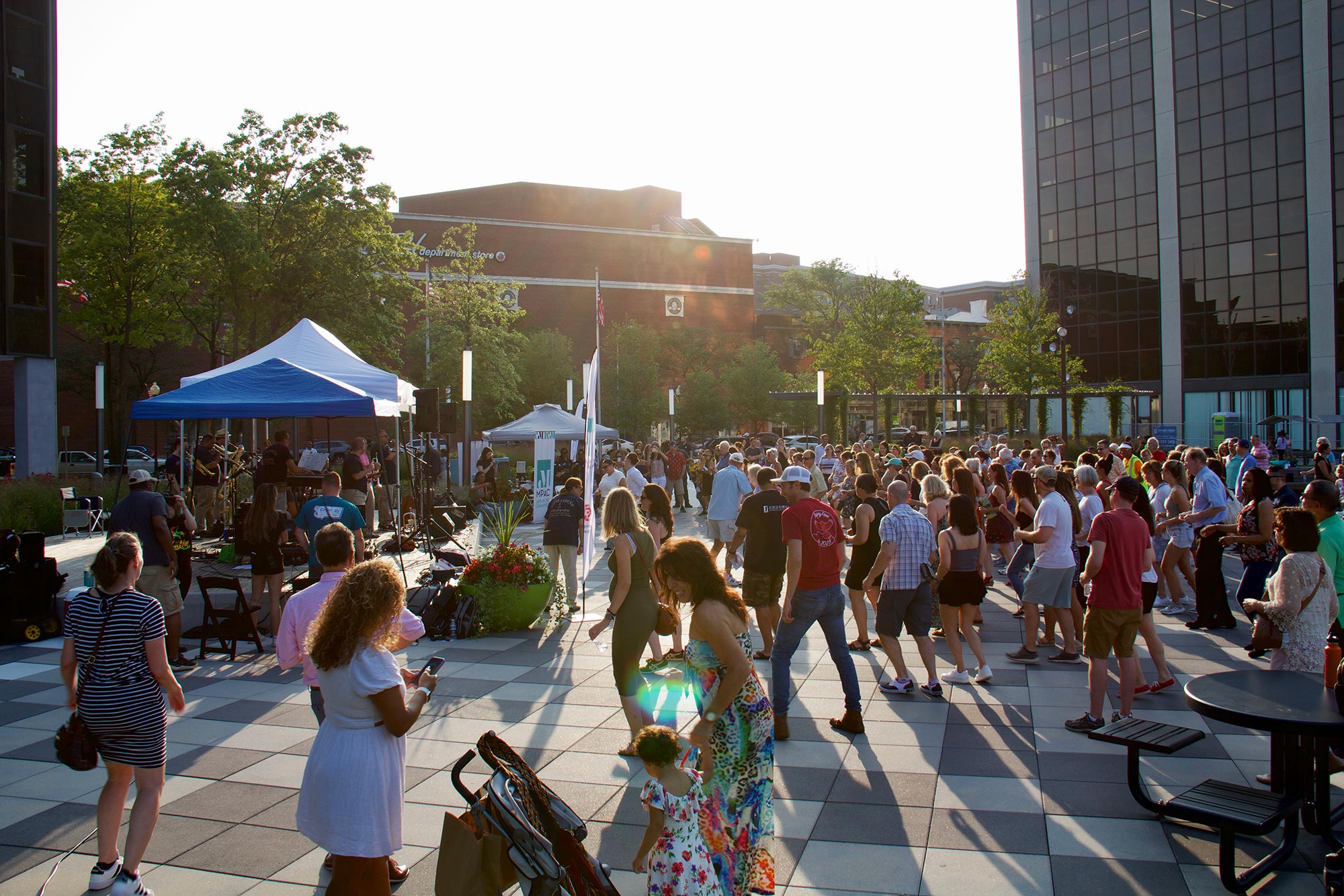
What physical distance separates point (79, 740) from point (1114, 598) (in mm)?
5975

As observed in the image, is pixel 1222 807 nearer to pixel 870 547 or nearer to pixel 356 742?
pixel 356 742

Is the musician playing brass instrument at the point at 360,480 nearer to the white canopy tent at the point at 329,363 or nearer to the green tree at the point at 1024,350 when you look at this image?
the white canopy tent at the point at 329,363

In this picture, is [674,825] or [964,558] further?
[964,558]

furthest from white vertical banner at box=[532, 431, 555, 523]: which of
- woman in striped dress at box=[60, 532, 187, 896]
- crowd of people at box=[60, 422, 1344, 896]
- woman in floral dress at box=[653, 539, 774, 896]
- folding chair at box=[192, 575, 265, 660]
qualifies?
woman in floral dress at box=[653, 539, 774, 896]

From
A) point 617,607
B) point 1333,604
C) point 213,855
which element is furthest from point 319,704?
point 1333,604

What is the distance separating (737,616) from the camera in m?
3.99

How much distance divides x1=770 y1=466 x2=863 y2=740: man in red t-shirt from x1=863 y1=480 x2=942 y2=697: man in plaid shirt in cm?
93

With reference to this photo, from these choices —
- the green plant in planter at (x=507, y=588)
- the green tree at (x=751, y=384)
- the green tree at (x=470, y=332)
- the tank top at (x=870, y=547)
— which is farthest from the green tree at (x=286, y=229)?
the green tree at (x=751, y=384)

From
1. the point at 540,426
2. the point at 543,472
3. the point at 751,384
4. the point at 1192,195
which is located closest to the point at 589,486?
the point at 543,472

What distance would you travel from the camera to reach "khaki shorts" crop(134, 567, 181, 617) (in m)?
8.05

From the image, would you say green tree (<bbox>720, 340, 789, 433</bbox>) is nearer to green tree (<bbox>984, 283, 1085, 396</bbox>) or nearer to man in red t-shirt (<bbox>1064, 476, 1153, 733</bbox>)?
green tree (<bbox>984, 283, 1085, 396</bbox>)

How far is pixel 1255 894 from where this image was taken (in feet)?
13.0

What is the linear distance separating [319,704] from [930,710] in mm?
4468

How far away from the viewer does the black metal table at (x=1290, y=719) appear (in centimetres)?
408
